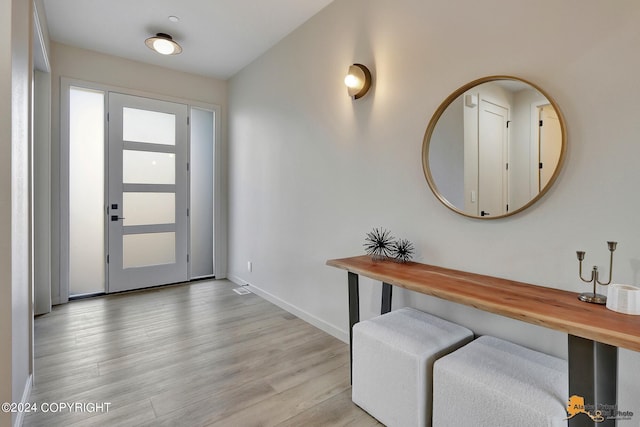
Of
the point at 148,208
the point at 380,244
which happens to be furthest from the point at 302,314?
Result: the point at 148,208

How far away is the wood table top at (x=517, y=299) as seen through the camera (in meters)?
1.01

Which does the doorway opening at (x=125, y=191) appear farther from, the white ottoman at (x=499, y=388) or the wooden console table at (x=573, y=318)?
the white ottoman at (x=499, y=388)

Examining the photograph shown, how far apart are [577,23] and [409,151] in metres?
0.97

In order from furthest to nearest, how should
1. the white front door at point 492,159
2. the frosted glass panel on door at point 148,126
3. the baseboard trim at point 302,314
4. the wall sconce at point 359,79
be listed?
the frosted glass panel on door at point 148,126, the baseboard trim at point 302,314, the wall sconce at point 359,79, the white front door at point 492,159

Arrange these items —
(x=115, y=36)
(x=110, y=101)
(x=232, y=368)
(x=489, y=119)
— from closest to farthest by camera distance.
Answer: (x=489, y=119) → (x=232, y=368) → (x=115, y=36) → (x=110, y=101)

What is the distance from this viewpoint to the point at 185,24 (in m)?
3.01

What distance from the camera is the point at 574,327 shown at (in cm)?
104

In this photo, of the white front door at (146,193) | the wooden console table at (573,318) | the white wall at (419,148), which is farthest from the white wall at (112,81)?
the wooden console table at (573,318)

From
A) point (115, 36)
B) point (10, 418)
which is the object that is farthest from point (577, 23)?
point (115, 36)

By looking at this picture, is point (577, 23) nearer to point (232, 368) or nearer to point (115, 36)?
point (232, 368)

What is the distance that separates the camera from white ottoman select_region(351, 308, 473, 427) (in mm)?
1516

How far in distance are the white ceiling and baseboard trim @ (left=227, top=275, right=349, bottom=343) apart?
2696 millimetres

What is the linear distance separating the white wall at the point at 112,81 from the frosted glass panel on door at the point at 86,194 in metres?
0.28

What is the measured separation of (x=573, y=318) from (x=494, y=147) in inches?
38.4
